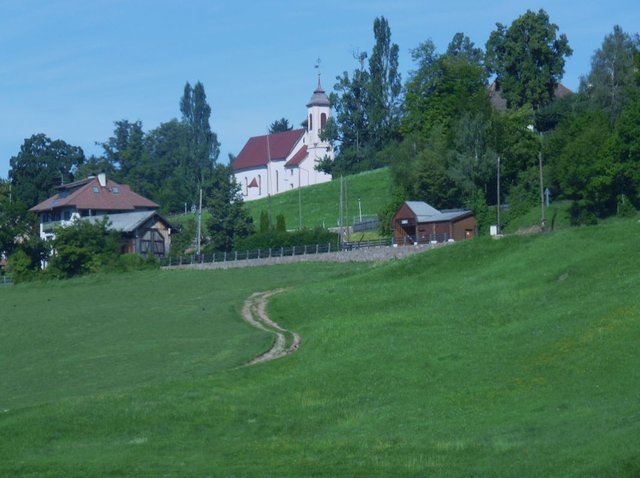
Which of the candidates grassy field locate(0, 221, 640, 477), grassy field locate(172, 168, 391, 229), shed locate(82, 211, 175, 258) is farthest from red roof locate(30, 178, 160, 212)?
grassy field locate(0, 221, 640, 477)

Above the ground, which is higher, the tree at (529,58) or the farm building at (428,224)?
the tree at (529,58)

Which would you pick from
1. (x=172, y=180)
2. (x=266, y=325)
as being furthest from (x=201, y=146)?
(x=266, y=325)

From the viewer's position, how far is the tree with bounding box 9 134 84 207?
15838 centimetres

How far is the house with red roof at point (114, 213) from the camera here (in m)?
115

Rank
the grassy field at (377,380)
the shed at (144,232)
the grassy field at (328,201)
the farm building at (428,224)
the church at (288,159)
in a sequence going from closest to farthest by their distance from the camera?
1. the grassy field at (377,380)
2. the farm building at (428,224)
3. the shed at (144,232)
4. the grassy field at (328,201)
5. the church at (288,159)

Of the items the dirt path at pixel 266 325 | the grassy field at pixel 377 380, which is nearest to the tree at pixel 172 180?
the dirt path at pixel 266 325

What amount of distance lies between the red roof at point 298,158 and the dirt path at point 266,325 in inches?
4051

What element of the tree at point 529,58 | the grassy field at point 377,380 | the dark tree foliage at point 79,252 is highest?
the tree at point 529,58

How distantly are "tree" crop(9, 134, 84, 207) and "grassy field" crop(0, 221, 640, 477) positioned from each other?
96.9 metres

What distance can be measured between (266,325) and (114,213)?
78.0 metres

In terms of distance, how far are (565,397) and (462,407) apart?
A: 8.87 ft

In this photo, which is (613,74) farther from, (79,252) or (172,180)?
(172,180)

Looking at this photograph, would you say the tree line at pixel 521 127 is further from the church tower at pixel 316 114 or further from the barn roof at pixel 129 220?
the church tower at pixel 316 114

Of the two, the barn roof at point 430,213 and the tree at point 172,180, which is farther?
the tree at point 172,180
